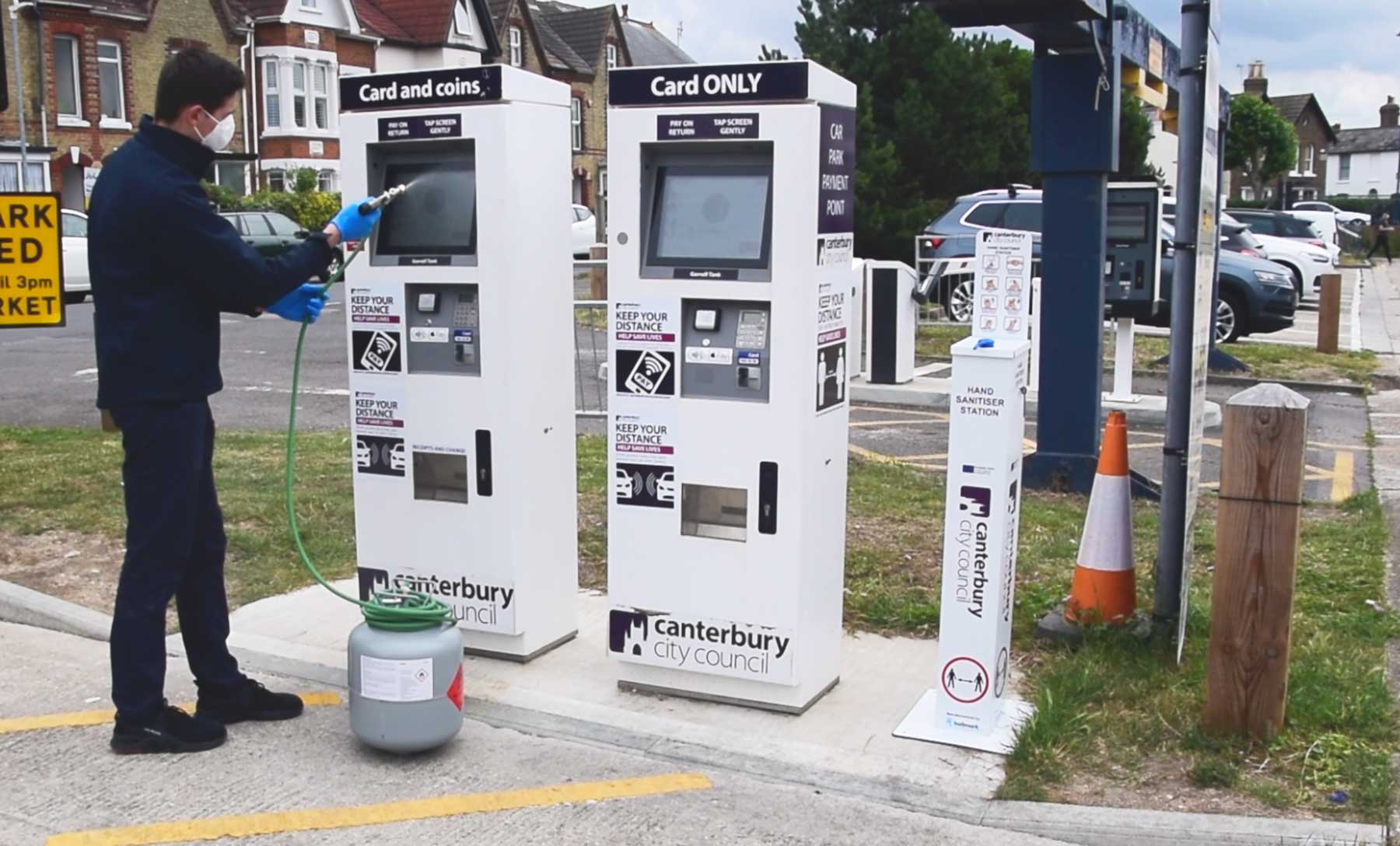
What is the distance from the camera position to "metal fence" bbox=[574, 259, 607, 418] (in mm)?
10927

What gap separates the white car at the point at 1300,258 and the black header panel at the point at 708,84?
20896 mm

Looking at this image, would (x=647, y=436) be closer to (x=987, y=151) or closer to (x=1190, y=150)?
(x=1190, y=150)

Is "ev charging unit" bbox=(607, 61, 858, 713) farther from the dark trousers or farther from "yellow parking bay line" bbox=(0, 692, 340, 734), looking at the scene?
"yellow parking bay line" bbox=(0, 692, 340, 734)

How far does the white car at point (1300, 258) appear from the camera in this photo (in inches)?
939

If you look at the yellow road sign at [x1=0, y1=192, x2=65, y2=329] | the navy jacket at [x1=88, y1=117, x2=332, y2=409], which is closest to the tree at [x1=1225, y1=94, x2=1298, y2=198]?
the yellow road sign at [x1=0, y1=192, x2=65, y2=329]

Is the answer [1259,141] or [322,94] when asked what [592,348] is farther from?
[1259,141]

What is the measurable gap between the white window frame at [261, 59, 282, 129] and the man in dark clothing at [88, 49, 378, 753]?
35031mm

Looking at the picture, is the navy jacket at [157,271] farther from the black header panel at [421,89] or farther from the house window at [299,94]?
the house window at [299,94]

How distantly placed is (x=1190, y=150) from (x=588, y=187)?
4459 centimetres

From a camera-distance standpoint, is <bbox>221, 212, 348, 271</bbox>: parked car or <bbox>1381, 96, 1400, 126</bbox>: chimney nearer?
<bbox>221, 212, 348, 271</bbox>: parked car

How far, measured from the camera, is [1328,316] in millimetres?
16656

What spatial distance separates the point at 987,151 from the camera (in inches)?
1000

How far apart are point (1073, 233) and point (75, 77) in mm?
30703

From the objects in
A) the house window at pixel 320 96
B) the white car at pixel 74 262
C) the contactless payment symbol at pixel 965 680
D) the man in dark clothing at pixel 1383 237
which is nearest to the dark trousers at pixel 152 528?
the contactless payment symbol at pixel 965 680
